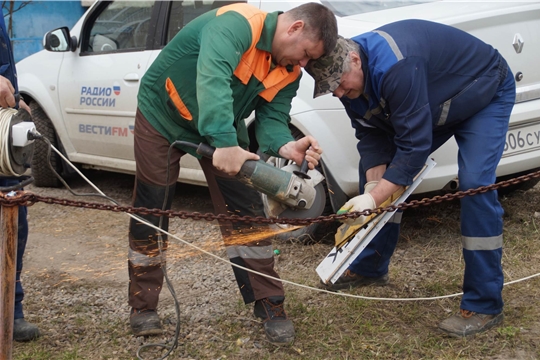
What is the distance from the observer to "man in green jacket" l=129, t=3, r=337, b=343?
2.96 metres

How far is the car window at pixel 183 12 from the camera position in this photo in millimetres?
5309

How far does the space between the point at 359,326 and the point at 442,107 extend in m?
1.29

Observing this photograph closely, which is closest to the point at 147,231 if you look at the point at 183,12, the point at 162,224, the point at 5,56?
the point at 162,224

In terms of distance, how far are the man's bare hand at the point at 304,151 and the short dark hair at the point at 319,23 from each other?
0.48 meters

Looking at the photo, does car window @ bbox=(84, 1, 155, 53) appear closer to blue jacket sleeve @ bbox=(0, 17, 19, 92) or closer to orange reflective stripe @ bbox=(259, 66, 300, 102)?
blue jacket sleeve @ bbox=(0, 17, 19, 92)

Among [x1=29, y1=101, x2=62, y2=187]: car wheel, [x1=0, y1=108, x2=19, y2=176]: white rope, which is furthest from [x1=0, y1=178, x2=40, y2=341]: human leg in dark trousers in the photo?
[x1=29, y1=101, x2=62, y2=187]: car wheel

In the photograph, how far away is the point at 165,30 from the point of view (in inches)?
213

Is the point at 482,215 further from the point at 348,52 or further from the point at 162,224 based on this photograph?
the point at 162,224

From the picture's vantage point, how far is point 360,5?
4625 mm

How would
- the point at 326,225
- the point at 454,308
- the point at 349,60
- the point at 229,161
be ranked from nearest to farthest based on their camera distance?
the point at 229,161
the point at 349,60
the point at 454,308
the point at 326,225

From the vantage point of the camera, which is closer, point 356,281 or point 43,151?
point 356,281

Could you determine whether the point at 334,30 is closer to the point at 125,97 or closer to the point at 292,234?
the point at 292,234

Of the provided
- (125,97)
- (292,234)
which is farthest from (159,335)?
(125,97)

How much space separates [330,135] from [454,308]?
4.57ft
